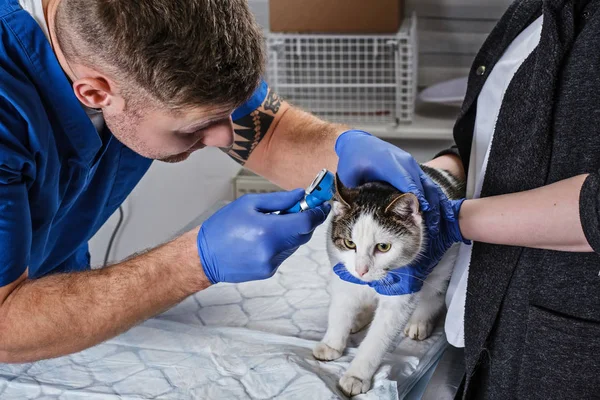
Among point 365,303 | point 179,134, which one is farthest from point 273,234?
point 365,303

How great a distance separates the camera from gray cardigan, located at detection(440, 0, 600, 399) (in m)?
0.97

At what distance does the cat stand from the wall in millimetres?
847

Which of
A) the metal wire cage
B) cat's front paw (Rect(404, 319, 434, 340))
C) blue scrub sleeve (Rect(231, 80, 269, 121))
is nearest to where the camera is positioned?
cat's front paw (Rect(404, 319, 434, 340))

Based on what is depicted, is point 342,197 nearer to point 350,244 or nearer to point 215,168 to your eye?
point 350,244

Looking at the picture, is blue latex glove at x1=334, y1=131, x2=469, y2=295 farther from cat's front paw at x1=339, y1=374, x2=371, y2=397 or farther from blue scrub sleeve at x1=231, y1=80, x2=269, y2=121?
blue scrub sleeve at x1=231, y1=80, x2=269, y2=121

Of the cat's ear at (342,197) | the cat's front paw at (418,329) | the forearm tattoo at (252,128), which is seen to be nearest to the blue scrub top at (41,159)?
the forearm tattoo at (252,128)

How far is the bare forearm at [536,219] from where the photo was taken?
93cm

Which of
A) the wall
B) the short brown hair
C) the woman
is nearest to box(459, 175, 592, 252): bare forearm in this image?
the woman

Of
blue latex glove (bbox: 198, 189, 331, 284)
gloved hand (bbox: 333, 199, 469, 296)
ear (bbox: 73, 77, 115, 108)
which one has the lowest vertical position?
gloved hand (bbox: 333, 199, 469, 296)

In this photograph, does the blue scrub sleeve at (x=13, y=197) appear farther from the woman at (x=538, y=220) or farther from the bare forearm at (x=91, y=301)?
the woman at (x=538, y=220)

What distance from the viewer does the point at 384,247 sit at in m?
1.14

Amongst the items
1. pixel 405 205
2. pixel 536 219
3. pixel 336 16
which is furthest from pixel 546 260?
pixel 336 16

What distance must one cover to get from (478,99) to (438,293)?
37cm

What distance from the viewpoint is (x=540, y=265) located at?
1.03m
